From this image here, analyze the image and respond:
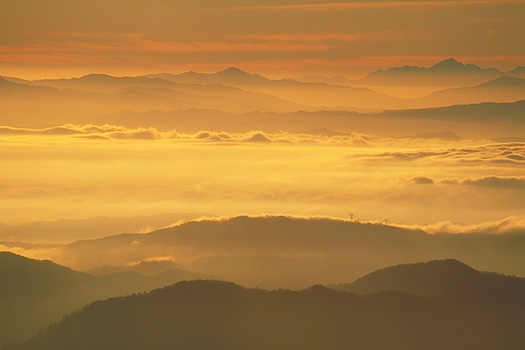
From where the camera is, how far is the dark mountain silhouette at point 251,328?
186 m

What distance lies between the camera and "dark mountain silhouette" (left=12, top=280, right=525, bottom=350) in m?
186

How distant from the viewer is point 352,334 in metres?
194

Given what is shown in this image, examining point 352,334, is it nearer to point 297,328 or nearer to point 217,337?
point 297,328

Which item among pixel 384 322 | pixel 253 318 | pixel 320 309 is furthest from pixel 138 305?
pixel 384 322

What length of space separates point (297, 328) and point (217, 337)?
16.7m

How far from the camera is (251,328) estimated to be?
19025 centimetres

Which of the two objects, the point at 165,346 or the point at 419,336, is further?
the point at 419,336

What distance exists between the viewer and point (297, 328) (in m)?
191

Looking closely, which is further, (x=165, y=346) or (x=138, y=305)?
(x=138, y=305)

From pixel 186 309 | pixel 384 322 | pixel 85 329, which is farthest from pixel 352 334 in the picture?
pixel 85 329

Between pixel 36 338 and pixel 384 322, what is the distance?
70.2 m

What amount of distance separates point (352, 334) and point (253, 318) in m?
20.3

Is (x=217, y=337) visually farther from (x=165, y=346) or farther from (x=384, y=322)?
(x=384, y=322)

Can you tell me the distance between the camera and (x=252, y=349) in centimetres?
18562
